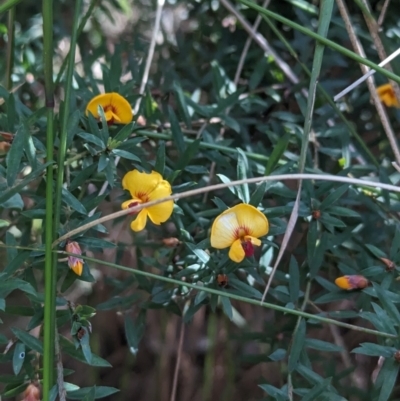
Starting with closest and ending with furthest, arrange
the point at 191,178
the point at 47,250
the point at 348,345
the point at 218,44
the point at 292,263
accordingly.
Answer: the point at 47,250, the point at 292,263, the point at 191,178, the point at 218,44, the point at 348,345

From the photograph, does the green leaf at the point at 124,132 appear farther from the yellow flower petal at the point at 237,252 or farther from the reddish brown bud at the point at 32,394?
the reddish brown bud at the point at 32,394

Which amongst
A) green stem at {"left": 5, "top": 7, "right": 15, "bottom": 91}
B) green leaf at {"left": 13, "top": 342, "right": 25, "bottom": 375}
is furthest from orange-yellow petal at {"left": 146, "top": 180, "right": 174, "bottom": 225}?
green stem at {"left": 5, "top": 7, "right": 15, "bottom": 91}

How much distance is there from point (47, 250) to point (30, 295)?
6cm

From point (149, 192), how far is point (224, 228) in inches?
4.0

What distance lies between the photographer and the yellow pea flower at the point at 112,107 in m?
0.69

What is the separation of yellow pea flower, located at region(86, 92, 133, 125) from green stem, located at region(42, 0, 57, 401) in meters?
0.06

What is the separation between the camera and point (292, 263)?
0.68 metres

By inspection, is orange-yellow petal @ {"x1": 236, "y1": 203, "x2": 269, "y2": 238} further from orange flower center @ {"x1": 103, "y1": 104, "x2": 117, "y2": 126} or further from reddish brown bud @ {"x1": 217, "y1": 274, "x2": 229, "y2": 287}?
orange flower center @ {"x1": 103, "y1": 104, "x2": 117, "y2": 126}

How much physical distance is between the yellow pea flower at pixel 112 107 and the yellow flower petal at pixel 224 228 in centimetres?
21

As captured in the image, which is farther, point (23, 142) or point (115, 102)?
point (115, 102)

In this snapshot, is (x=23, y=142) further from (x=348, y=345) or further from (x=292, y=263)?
(x=348, y=345)

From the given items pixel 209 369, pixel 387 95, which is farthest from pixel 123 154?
pixel 209 369

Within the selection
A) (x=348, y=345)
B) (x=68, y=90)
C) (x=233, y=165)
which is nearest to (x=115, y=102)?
(x=68, y=90)

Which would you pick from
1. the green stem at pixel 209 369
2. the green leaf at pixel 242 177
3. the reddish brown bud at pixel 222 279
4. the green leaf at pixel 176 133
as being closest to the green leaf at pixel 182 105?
the green leaf at pixel 176 133
